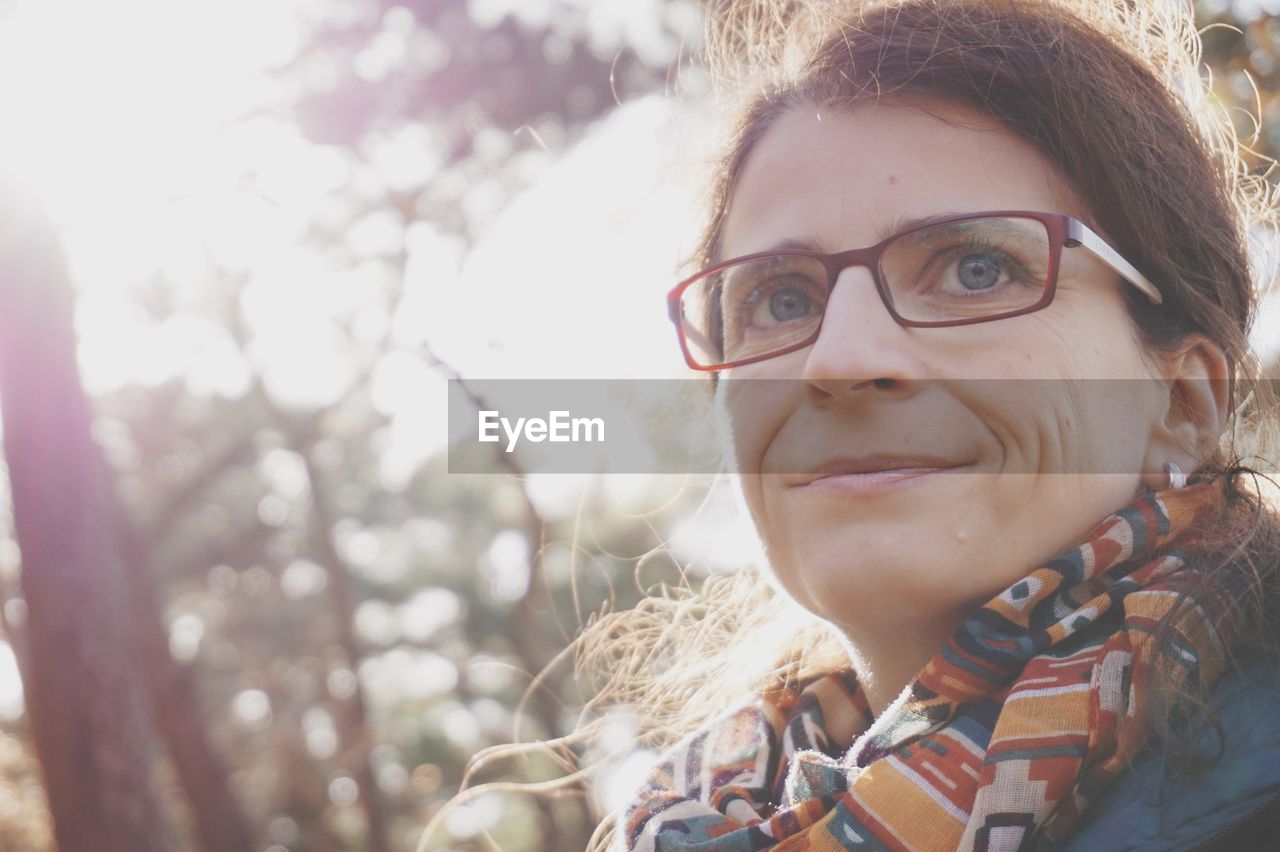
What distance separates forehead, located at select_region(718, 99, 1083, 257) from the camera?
177 cm

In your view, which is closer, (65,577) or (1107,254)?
(1107,254)

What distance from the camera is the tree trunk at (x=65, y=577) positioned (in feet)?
17.4

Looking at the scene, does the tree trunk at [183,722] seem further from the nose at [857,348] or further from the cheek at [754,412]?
the nose at [857,348]

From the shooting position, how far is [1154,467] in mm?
1785

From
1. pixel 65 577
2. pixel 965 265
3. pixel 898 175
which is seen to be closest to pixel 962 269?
pixel 965 265

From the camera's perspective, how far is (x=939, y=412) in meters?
1.67

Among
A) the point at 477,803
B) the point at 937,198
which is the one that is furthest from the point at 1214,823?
the point at 477,803

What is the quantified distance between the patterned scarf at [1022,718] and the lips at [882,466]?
205 mm

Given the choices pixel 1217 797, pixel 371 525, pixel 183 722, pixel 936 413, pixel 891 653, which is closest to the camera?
pixel 1217 797

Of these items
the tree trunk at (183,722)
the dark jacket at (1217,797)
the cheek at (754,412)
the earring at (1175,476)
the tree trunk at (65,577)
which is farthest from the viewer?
the tree trunk at (183,722)

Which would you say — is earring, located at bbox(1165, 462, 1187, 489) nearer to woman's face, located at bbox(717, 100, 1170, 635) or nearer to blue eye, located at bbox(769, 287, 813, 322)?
woman's face, located at bbox(717, 100, 1170, 635)

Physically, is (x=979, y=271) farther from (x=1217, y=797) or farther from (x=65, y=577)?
(x=65, y=577)

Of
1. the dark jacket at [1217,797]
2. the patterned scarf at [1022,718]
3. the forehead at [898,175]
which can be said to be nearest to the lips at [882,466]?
the patterned scarf at [1022,718]

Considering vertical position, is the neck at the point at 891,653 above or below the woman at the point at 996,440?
below
